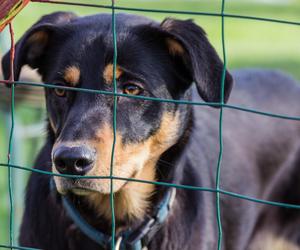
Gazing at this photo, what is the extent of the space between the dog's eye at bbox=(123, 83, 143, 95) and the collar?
57cm

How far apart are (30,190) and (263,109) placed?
1791 mm

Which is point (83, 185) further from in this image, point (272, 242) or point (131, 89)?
point (272, 242)

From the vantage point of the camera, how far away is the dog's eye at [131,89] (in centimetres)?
357

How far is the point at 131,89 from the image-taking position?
3590 millimetres

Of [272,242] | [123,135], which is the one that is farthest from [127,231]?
[272,242]

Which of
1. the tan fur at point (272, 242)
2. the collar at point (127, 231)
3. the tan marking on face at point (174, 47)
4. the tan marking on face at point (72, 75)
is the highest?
the tan marking on face at point (174, 47)

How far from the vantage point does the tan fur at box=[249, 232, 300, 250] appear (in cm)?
511

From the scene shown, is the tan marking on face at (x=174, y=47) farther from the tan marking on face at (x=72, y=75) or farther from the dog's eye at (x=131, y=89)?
the tan marking on face at (x=72, y=75)

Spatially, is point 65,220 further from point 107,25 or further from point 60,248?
point 107,25

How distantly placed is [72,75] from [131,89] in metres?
0.27

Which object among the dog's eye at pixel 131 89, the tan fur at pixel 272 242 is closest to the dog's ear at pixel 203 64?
the dog's eye at pixel 131 89

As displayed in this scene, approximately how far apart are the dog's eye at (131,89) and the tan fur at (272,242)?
1.86 metres

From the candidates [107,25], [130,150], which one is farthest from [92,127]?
[107,25]

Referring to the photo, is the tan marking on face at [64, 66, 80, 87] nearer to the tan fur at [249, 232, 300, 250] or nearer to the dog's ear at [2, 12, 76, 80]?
the dog's ear at [2, 12, 76, 80]
